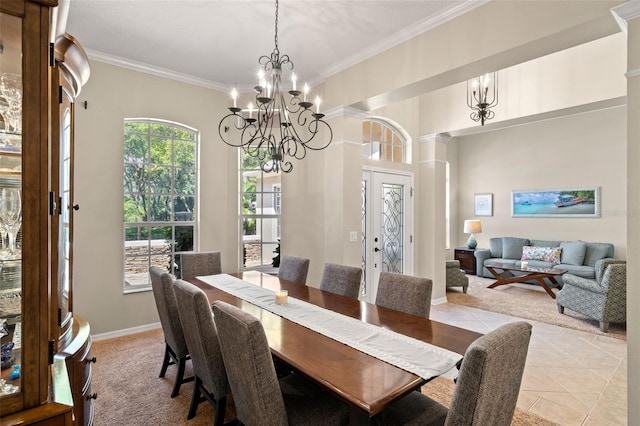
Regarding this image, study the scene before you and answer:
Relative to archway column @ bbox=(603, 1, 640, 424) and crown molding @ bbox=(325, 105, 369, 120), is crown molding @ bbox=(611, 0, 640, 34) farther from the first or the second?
crown molding @ bbox=(325, 105, 369, 120)

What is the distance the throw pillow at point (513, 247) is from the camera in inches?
276

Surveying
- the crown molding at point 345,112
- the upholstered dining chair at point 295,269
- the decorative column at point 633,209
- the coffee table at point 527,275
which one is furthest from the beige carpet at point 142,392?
the coffee table at point 527,275

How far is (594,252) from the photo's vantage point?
5988mm

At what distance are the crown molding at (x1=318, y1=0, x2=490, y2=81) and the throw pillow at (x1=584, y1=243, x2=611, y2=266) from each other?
5.49 meters

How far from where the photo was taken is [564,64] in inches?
161

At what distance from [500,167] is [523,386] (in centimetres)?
603

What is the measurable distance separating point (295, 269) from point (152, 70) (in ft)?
9.51

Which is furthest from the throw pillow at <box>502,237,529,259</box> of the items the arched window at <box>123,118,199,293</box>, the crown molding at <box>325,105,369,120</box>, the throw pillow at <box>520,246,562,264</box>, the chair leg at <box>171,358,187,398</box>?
the chair leg at <box>171,358,187,398</box>

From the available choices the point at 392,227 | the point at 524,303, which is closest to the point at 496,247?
the point at 524,303

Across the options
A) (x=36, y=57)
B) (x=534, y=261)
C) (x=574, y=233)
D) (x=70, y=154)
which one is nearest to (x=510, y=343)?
(x=36, y=57)

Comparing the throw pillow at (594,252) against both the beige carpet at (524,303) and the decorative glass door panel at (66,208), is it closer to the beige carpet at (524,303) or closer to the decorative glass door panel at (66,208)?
the beige carpet at (524,303)

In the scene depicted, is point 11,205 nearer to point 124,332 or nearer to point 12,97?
point 12,97

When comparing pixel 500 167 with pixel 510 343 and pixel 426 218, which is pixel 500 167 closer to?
pixel 426 218

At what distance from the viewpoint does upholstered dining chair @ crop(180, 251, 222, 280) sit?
351 centimetres
